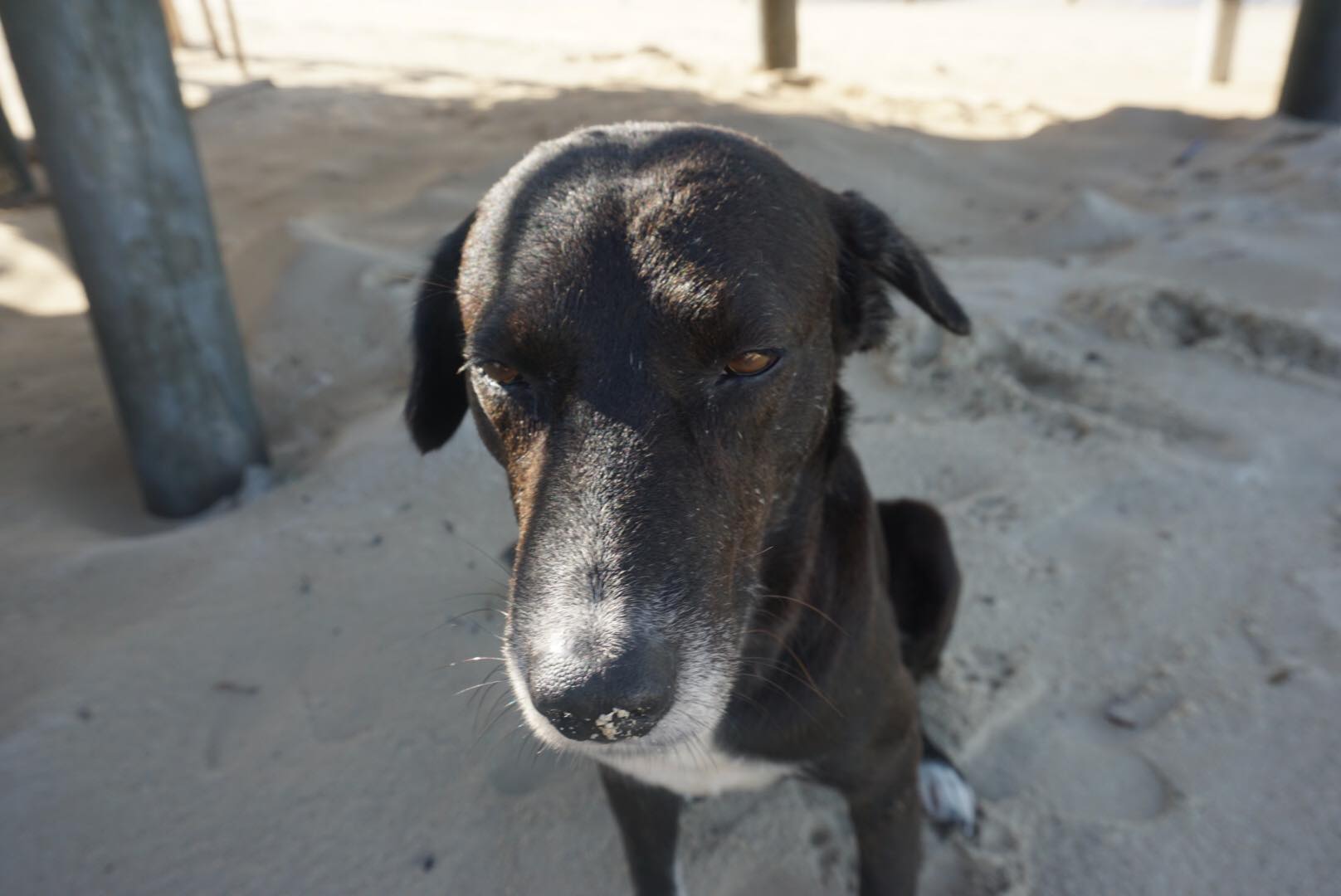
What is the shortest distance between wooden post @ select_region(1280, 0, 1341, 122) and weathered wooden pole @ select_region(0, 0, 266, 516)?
8102 millimetres

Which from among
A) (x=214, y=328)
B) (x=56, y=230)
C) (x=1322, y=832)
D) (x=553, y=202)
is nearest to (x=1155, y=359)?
(x=1322, y=832)

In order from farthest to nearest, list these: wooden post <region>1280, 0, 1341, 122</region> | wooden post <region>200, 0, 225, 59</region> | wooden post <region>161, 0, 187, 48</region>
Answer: wooden post <region>161, 0, 187, 48</region>
wooden post <region>200, 0, 225, 59</region>
wooden post <region>1280, 0, 1341, 122</region>

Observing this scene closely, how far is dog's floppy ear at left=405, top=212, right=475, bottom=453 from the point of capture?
2.18 metres

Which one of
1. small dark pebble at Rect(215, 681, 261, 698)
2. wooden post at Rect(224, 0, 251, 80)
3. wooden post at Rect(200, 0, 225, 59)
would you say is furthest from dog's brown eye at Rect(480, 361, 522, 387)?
wooden post at Rect(200, 0, 225, 59)

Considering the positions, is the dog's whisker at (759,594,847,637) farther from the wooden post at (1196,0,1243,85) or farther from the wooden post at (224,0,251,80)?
the wooden post at (224,0,251,80)

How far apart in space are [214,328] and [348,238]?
2.66 m

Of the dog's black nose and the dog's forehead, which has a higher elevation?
the dog's forehead

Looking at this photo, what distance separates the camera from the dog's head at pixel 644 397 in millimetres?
1402

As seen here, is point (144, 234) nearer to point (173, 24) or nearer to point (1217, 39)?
point (1217, 39)

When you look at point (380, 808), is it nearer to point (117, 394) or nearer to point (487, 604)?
point (487, 604)

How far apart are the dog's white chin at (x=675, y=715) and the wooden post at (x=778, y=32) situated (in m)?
9.48

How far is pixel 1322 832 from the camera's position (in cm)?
215

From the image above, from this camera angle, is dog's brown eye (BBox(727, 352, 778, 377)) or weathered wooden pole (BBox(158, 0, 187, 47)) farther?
weathered wooden pole (BBox(158, 0, 187, 47))

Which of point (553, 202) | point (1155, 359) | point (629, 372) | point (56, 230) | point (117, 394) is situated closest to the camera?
point (629, 372)
